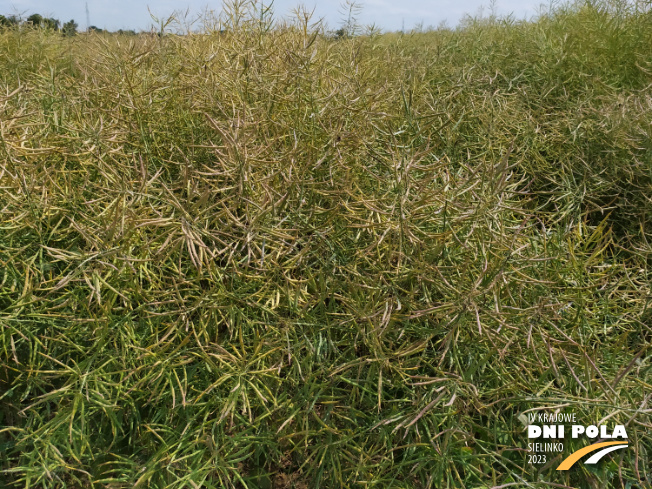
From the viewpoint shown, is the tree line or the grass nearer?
the grass

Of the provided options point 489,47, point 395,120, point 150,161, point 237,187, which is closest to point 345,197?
point 237,187

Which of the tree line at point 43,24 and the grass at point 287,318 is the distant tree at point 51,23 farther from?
the grass at point 287,318

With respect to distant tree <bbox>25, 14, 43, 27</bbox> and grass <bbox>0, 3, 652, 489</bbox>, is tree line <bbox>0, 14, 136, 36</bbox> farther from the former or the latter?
grass <bbox>0, 3, 652, 489</bbox>

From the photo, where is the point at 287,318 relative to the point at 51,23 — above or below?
below

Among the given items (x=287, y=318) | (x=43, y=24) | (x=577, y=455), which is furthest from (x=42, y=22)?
(x=577, y=455)

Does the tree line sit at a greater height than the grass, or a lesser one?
greater

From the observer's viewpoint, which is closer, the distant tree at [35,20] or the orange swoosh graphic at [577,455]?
the orange swoosh graphic at [577,455]

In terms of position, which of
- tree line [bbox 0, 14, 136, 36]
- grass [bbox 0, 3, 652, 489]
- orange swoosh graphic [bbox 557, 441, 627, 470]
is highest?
tree line [bbox 0, 14, 136, 36]

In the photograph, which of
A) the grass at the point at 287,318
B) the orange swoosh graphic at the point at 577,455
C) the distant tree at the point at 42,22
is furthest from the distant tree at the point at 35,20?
the orange swoosh graphic at the point at 577,455

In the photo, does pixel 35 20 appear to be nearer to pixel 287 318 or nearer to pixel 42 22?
pixel 42 22

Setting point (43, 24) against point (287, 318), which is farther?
point (43, 24)

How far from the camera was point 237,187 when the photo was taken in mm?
1279

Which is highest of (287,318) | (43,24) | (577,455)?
(43,24)

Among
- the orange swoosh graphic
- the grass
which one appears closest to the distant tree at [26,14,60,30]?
the grass
